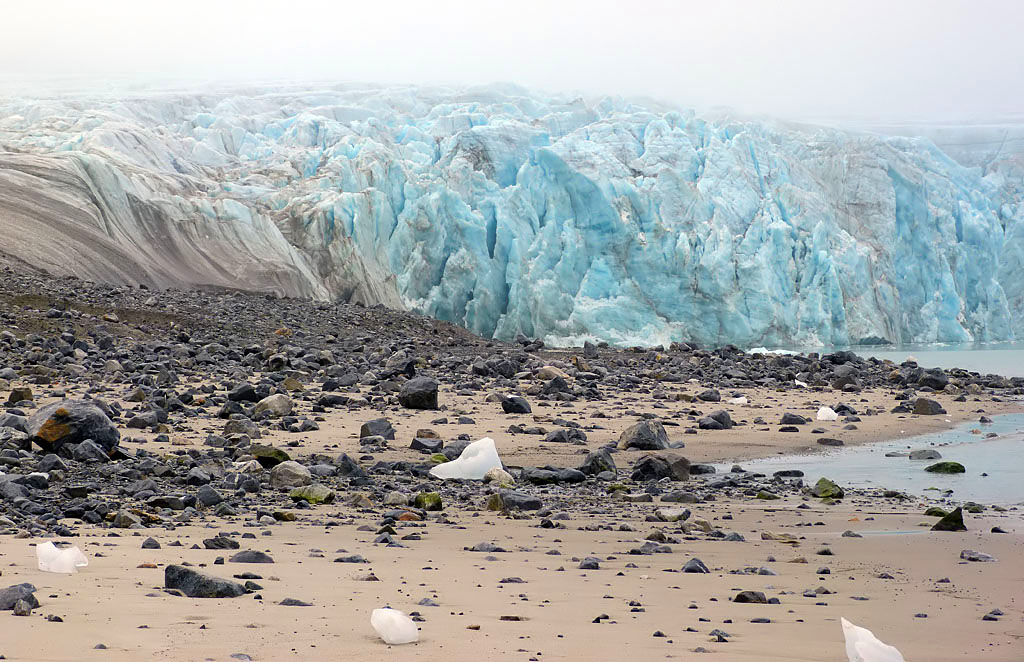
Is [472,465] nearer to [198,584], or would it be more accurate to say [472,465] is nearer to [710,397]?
[198,584]

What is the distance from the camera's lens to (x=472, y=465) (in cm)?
Result: 550

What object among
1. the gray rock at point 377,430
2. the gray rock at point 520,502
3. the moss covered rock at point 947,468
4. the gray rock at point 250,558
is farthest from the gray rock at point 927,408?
the gray rock at point 250,558

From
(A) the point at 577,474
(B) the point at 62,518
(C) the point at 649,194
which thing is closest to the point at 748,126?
(C) the point at 649,194

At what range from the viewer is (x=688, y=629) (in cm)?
240

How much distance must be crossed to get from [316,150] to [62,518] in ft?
87.4

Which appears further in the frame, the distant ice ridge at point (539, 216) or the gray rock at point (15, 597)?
the distant ice ridge at point (539, 216)

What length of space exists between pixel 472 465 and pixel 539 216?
2390cm

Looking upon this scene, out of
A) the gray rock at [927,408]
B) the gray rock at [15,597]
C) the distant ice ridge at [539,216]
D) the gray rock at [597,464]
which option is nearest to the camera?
the gray rock at [15,597]

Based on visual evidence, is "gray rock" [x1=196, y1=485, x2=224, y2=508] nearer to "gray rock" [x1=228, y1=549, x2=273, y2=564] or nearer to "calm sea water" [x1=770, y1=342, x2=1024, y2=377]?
"gray rock" [x1=228, y1=549, x2=273, y2=564]

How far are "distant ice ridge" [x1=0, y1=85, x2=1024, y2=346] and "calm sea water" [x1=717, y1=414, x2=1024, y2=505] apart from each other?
1308 centimetres

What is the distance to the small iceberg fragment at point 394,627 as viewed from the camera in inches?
84.5

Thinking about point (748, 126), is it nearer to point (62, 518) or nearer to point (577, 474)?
point (577, 474)

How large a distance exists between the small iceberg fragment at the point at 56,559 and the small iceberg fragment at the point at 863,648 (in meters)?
2.01

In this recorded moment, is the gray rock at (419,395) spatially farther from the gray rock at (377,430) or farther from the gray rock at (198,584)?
the gray rock at (198,584)
